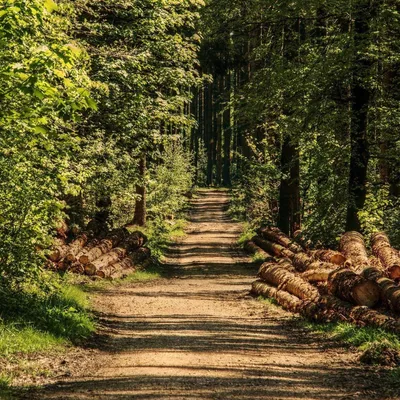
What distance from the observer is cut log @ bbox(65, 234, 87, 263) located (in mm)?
17844

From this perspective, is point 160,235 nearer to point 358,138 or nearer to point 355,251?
point 358,138

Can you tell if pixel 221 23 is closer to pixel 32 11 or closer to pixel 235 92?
pixel 235 92

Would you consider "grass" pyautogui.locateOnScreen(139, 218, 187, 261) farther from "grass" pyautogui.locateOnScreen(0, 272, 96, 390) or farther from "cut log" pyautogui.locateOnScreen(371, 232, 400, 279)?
"grass" pyautogui.locateOnScreen(0, 272, 96, 390)

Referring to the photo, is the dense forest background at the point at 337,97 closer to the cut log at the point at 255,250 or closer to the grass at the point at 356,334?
the cut log at the point at 255,250

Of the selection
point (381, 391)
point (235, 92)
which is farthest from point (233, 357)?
point (235, 92)

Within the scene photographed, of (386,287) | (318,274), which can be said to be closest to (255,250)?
(318,274)

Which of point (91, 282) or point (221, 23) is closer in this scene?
point (91, 282)

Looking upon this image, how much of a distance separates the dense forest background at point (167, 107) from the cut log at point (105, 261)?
1760 millimetres

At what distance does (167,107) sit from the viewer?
22.1 metres

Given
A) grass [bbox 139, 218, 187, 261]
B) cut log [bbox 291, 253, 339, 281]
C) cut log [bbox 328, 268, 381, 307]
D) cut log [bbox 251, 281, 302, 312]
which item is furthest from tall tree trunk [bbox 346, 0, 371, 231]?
grass [bbox 139, 218, 187, 261]

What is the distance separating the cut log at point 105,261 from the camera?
1794cm

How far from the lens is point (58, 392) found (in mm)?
7219

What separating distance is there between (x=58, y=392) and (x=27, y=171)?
4.01m

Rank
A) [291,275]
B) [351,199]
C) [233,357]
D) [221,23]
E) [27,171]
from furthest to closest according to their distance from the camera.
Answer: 1. [221,23]
2. [351,199]
3. [291,275]
4. [27,171]
5. [233,357]
